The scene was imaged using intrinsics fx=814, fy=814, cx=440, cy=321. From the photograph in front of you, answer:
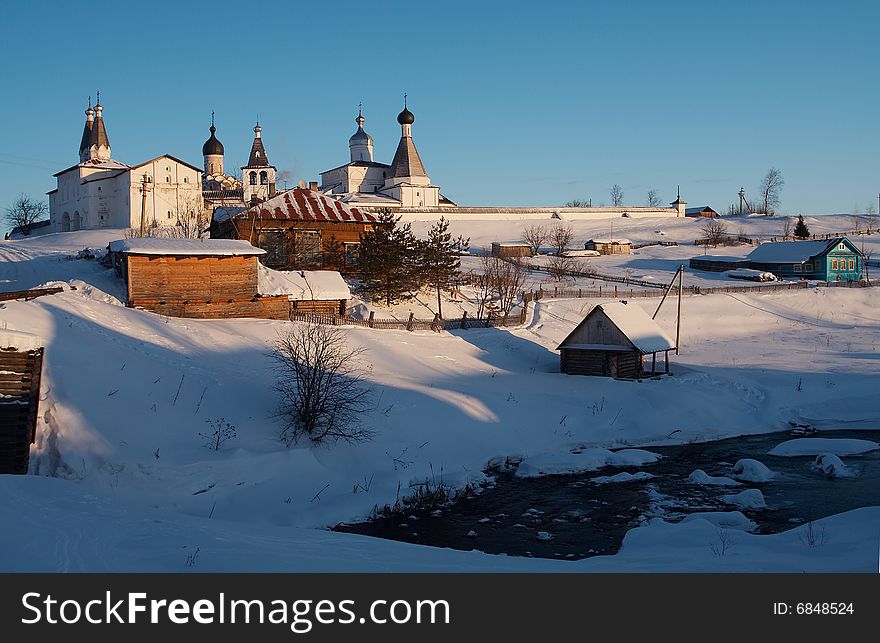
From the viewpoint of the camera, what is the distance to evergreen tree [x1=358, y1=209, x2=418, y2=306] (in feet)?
119

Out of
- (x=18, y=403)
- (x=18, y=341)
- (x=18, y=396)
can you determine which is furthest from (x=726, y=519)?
(x=18, y=341)

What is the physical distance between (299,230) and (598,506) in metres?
28.1

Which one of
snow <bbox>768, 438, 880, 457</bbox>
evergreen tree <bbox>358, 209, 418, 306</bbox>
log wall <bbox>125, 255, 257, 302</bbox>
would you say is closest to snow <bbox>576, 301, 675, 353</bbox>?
snow <bbox>768, 438, 880, 457</bbox>

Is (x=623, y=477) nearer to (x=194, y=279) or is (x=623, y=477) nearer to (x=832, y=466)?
(x=832, y=466)

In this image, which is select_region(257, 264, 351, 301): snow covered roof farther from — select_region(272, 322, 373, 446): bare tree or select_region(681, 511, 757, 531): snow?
select_region(681, 511, 757, 531): snow

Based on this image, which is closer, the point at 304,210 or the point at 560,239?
the point at 304,210

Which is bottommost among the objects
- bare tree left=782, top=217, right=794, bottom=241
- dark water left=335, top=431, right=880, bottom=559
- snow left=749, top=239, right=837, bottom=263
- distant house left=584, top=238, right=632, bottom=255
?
dark water left=335, top=431, right=880, bottom=559

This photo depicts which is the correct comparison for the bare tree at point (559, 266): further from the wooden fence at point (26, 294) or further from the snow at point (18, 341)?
the snow at point (18, 341)

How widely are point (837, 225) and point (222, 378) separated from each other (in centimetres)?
9332

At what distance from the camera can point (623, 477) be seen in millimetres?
18422

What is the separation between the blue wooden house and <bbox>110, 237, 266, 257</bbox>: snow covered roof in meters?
40.1

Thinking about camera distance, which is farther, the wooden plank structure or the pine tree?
Answer: the pine tree

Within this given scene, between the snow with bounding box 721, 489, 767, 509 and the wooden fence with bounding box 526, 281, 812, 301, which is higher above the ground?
the wooden fence with bounding box 526, 281, 812, 301
